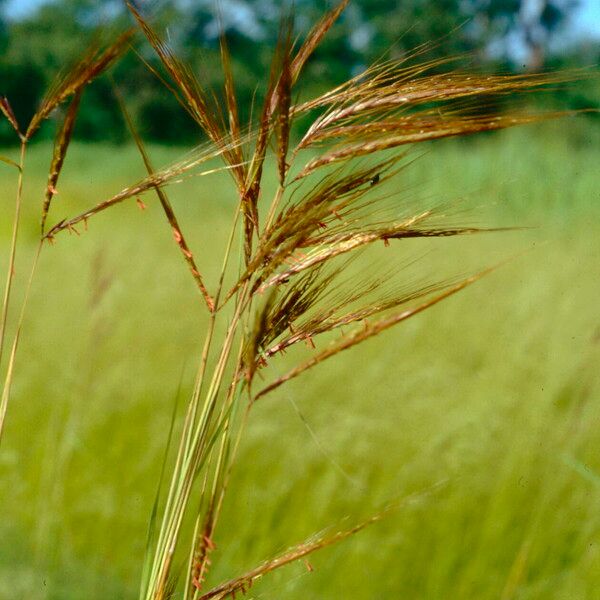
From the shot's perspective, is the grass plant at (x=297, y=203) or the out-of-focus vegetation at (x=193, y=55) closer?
the grass plant at (x=297, y=203)

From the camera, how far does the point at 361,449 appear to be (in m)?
1.65

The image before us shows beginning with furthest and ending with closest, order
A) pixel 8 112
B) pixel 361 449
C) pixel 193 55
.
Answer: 1. pixel 193 55
2. pixel 361 449
3. pixel 8 112

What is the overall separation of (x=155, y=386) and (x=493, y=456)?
782mm

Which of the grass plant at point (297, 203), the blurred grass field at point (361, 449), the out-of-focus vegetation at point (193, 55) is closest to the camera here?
the grass plant at point (297, 203)

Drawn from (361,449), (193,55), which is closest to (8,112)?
(361,449)

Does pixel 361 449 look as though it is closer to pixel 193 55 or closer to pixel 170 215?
pixel 170 215

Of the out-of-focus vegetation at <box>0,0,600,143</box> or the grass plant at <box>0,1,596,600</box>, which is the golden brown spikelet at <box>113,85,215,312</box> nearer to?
the grass plant at <box>0,1,596,600</box>

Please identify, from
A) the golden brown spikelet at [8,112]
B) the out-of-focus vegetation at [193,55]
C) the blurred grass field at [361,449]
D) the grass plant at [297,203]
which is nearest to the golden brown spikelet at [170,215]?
the grass plant at [297,203]

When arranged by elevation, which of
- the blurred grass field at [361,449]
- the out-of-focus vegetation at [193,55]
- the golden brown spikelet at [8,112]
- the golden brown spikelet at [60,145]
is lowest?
the blurred grass field at [361,449]

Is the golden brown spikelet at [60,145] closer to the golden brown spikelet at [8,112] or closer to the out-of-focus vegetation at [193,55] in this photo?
the golden brown spikelet at [8,112]

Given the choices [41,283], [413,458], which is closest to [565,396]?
[413,458]

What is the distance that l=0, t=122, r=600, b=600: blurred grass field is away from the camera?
146 cm

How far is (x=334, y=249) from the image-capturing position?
27.1 inches

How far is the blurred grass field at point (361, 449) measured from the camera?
4.79ft
